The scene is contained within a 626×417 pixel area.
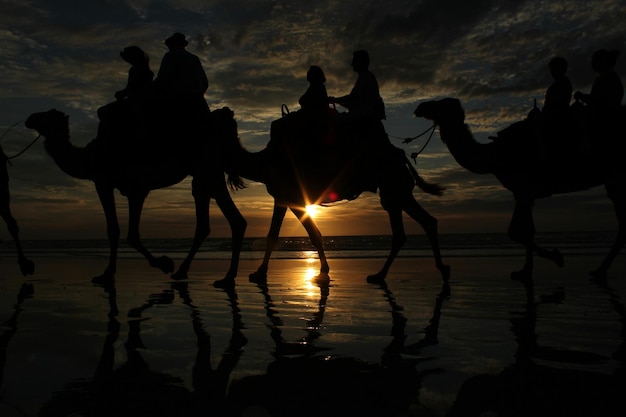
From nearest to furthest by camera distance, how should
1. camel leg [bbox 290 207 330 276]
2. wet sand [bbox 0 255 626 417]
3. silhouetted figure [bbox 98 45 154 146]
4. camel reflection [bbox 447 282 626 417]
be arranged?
camel reflection [bbox 447 282 626 417] < wet sand [bbox 0 255 626 417] < silhouetted figure [bbox 98 45 154 146] < camel leg [bbox 290 207 330 276]

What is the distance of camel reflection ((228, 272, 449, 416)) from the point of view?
2549 mm

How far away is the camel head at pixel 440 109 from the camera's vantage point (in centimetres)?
884

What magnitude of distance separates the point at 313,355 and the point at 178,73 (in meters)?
5.84

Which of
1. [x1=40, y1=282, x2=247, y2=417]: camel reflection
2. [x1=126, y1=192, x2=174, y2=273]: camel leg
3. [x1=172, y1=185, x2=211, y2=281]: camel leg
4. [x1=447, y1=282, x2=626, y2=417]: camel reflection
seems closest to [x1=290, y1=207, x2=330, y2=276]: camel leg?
[x1=172, y1=185, x2=211, y2=281]: camel leg

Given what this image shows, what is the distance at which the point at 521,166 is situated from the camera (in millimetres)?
8977

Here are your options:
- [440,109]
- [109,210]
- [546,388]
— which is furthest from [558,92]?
[546,388]

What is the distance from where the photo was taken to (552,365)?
3213 millimetres

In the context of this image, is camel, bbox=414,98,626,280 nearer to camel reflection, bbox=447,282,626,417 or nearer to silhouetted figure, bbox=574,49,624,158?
silhouetted figure, bbox=574,49,624,158

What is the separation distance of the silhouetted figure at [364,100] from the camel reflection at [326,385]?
5353 millimetres

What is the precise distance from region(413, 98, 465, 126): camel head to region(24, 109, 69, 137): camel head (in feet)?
17.1

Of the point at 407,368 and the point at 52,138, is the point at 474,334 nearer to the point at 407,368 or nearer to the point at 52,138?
the point at 407,368

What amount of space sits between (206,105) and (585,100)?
18.4 ft

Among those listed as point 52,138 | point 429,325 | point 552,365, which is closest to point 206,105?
point 52,138

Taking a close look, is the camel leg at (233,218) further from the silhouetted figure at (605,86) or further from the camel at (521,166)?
the silhouetted figure at (605,86)
